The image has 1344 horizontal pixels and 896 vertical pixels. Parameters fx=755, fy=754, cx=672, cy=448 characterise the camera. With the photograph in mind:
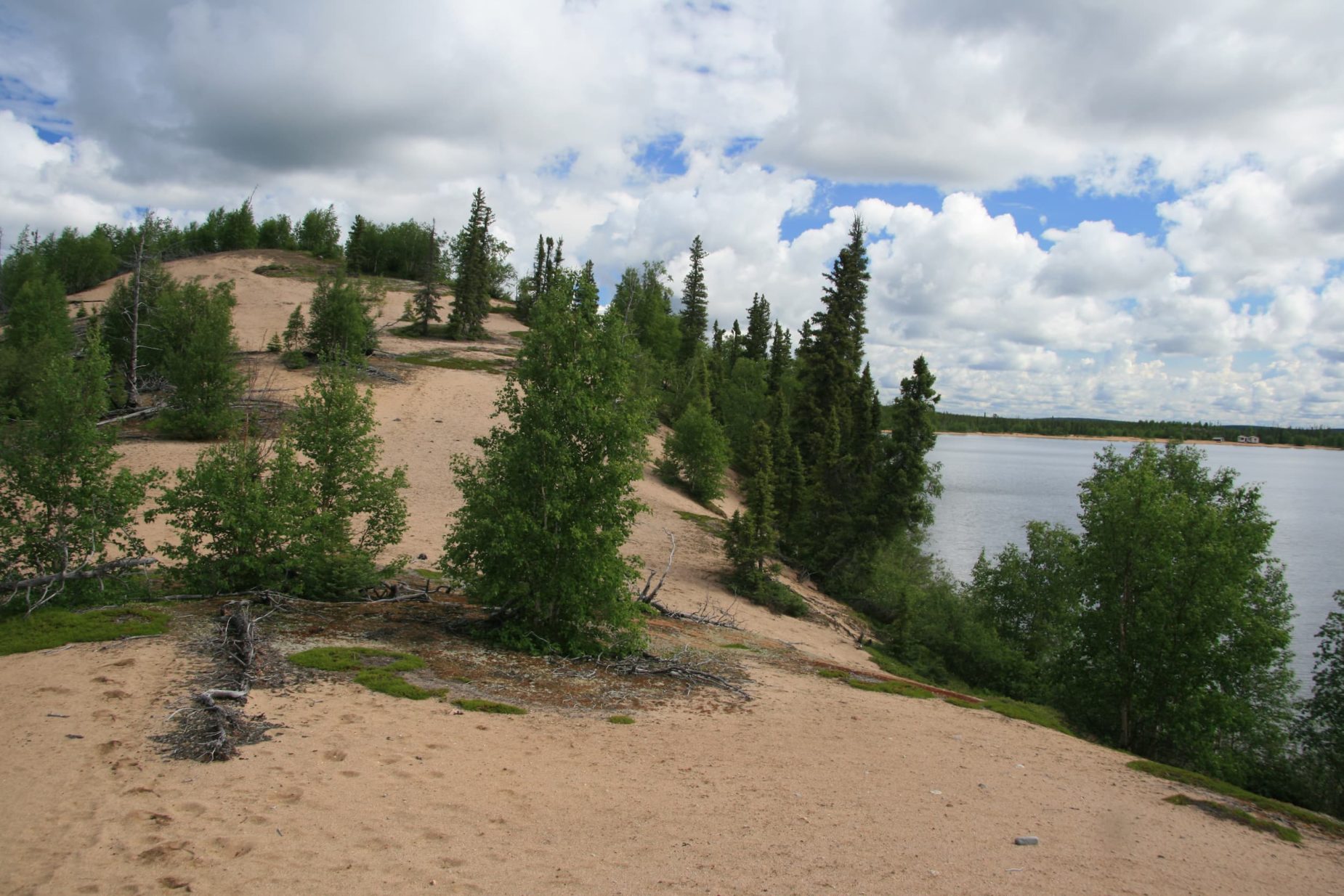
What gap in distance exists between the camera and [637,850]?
266 inches

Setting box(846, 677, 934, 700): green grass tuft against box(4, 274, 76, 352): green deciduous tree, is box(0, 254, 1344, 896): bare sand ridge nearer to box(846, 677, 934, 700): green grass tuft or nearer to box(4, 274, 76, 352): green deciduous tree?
box(846, 677, 934, 700): green grass tuft

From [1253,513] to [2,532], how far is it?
31220 mm

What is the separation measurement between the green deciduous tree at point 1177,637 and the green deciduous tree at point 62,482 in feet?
68.5

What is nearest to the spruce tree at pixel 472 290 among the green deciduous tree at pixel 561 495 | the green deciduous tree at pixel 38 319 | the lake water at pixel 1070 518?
the green deciduous tree at pixel 38 319

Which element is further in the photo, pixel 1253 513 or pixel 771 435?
pixel 771 435

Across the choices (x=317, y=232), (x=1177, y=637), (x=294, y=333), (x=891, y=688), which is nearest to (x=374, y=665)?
(x=891, y=688)

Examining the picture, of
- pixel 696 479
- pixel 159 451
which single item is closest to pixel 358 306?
Result: pixel 159 451

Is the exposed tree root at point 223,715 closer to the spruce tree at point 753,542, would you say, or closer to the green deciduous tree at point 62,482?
the green deciduous tree at point 62,482

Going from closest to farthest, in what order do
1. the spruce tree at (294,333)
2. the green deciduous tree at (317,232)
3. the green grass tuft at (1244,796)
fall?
the green grass tuft at (1244,796)
the spruce tree at (294,333)
the green deciduous tree at (317,232)

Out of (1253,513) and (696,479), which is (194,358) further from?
(1253,513)

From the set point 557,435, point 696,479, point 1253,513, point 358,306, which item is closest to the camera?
point 557,435

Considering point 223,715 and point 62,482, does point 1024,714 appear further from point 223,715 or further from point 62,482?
point 62,482

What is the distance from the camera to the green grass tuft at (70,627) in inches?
406

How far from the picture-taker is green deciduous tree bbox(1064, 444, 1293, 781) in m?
16.8
